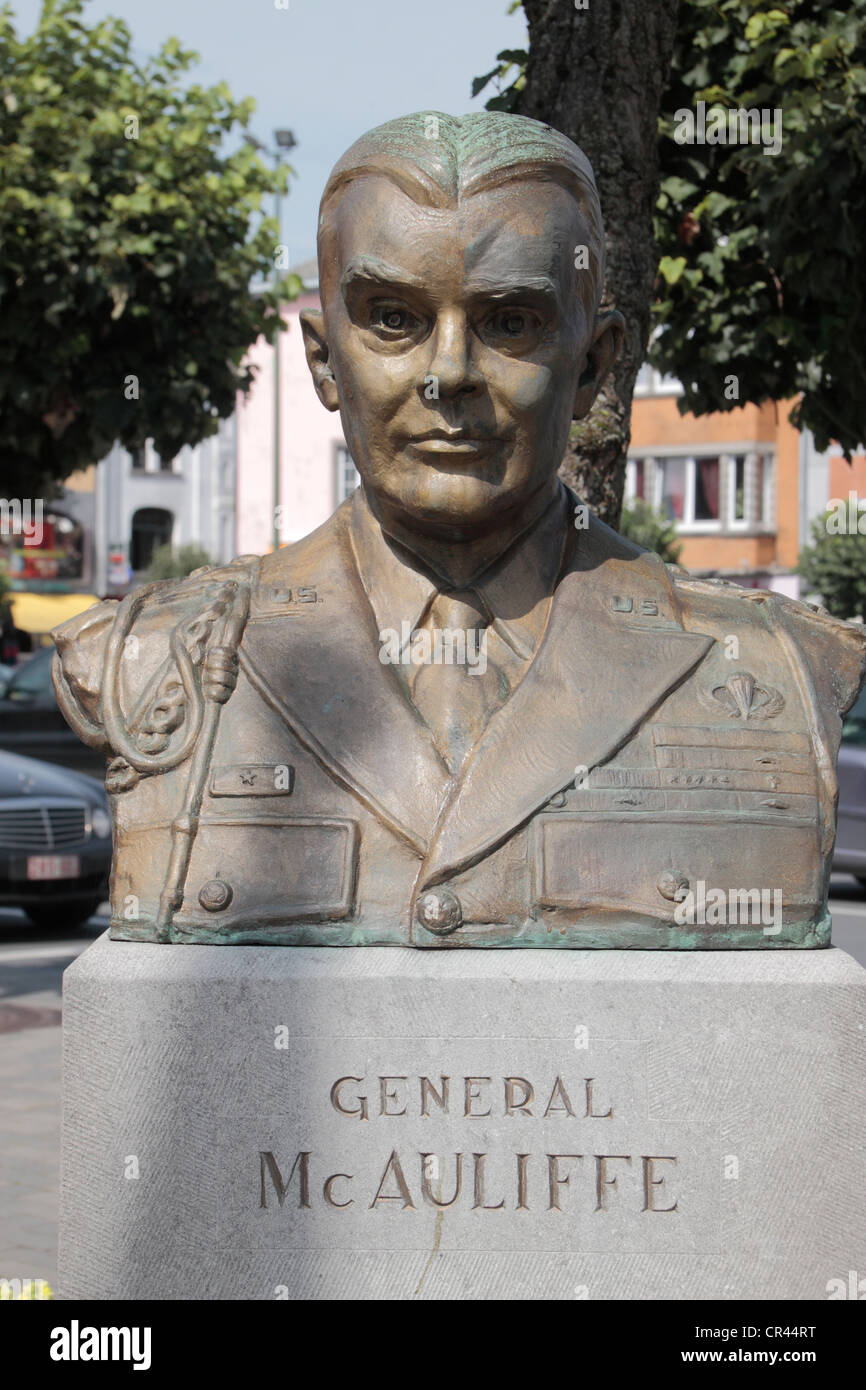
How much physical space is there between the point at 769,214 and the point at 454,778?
17.5 feet

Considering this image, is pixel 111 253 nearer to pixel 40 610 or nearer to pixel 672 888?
pixel 672 888

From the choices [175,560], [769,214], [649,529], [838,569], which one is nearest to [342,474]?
[175,560]

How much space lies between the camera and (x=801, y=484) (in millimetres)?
32656

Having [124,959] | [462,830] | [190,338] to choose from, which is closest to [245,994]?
[124,959]

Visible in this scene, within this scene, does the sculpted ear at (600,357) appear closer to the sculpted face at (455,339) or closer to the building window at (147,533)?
the sculpted face at (455,339)

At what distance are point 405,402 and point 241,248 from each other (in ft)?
27.1

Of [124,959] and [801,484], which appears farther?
[801,484]

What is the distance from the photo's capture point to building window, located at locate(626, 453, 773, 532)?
Result: 109 feet

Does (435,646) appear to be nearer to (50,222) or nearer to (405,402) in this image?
(405,402)

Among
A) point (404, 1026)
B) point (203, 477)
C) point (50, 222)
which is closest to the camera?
point (404, 1026)

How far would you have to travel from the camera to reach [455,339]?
327 cm

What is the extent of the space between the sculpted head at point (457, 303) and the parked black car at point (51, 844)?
6.96 meters

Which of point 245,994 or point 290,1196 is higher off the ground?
point 245,994

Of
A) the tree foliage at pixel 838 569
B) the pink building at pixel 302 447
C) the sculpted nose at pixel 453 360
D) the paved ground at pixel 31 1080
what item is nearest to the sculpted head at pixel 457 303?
the sculpted nose at pixel 453 360
